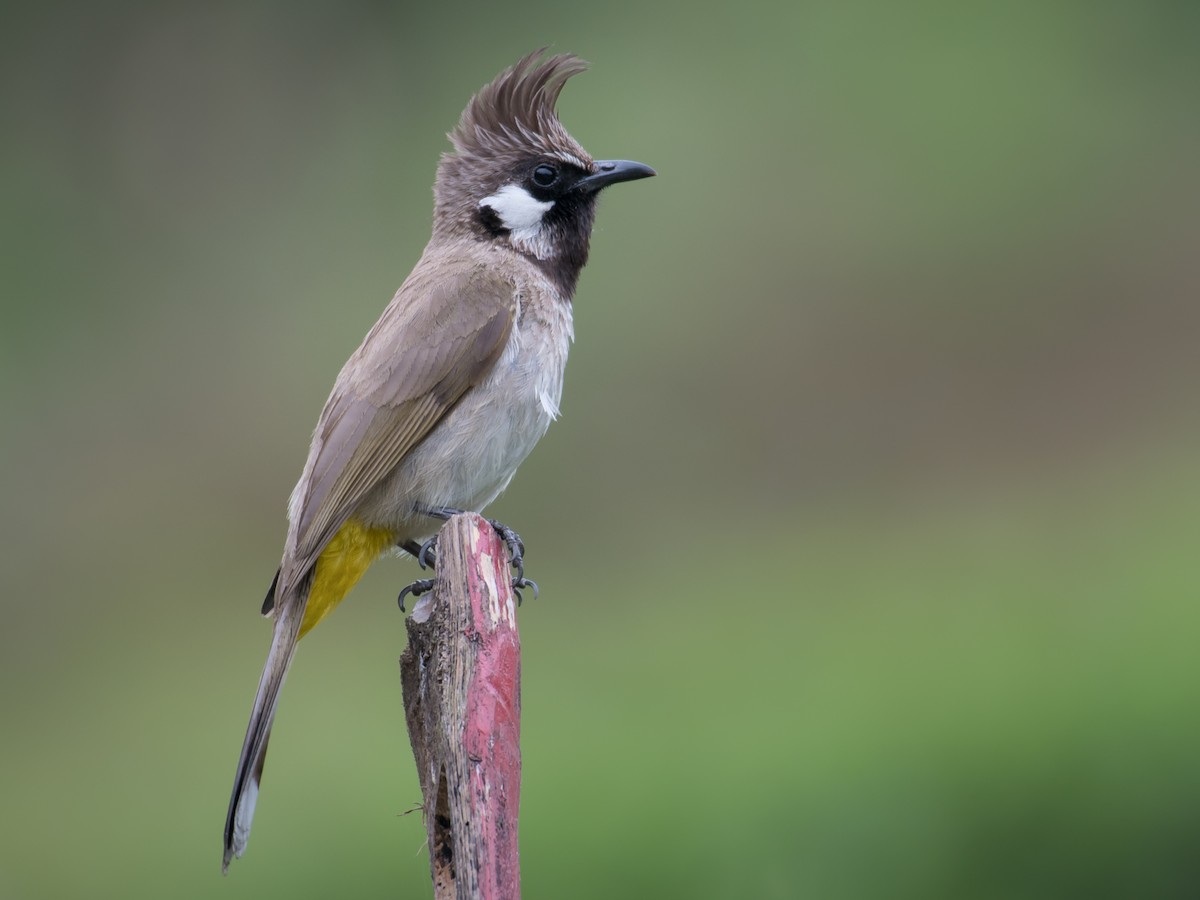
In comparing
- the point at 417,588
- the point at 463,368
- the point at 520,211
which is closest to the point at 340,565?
the point at 417,588

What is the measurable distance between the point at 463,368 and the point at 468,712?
4.26 feet

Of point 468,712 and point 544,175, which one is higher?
point 544,175

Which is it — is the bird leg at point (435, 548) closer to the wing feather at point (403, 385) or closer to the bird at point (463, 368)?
the bird at point (463, 368)

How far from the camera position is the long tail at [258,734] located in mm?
2934

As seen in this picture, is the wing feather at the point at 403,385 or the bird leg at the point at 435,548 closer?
the bird leg at the point at 435,548

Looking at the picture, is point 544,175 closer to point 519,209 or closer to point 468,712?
point 519,209

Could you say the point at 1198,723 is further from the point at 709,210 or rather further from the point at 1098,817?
the point at 709,210

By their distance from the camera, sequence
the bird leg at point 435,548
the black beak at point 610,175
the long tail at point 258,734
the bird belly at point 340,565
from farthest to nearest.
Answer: the black beak at point 610,175 → the bird belly at point 340,565 → the bird leg at point 435,548 → the long tail at point 258,734

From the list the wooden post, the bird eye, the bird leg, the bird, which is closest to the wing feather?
the bird

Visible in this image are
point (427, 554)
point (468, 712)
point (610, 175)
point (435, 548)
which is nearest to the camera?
point (468, 712)

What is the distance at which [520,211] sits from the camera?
3934mm

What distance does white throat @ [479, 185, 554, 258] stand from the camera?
3.91 m

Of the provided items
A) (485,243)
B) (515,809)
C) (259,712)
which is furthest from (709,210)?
(515,809)

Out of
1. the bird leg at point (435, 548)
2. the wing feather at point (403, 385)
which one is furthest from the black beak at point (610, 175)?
the bird leg at point (435, 548)
